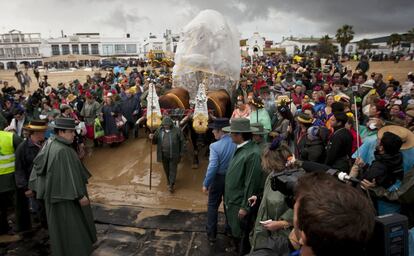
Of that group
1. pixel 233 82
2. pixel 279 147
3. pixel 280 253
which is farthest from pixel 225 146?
pixel 233 82

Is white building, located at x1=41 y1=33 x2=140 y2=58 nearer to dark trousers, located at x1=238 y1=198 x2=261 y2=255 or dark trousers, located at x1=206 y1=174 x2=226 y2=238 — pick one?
dark trousers, located at x1=206 y1=174 x2=226 y2=238

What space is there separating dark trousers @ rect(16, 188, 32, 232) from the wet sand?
1407 millimetres

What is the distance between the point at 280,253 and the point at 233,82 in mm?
9482

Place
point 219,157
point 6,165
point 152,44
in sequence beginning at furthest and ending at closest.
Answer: point 152,44, point 6,165, point 219,157

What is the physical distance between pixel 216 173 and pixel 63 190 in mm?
2070

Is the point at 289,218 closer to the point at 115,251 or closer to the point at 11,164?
the point at 115,251

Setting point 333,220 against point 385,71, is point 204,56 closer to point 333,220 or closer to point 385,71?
point 333,220

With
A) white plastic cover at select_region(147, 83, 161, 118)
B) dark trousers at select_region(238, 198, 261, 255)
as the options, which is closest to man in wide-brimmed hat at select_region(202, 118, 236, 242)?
dark trousers at select_region(238, 198, 261, 255)

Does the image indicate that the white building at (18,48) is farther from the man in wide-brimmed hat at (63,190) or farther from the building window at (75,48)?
the man in wide-brimmed hat at (63,190)

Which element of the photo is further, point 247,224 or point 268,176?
point 247,224

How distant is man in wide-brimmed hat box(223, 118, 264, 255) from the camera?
12.6ft

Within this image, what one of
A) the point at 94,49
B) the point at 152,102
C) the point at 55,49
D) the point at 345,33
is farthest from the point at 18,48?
the point at 152,102

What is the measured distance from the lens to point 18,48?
77.8 m

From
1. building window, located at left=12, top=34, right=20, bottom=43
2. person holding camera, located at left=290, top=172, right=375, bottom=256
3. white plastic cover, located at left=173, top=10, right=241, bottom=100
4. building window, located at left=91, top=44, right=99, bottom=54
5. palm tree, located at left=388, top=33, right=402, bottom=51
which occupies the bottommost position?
person holding camera, located at left=290, top=172, right=375, bottom=256
